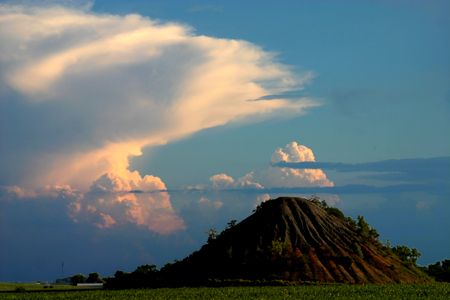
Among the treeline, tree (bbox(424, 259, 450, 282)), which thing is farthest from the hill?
tree (bbox(424, 259, 450, 282))

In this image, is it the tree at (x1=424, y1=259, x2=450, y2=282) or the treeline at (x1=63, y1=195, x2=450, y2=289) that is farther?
the tree at (x1=424, y1=259, x2=450, y2=282)

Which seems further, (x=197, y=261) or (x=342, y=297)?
(x=197, y=261)

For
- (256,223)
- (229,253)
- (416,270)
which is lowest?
(416,270)

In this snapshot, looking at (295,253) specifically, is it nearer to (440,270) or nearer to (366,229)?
(366,229)

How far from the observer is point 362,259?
124312 millimetres

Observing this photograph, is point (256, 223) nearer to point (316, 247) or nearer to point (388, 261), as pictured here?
point (316, 247)

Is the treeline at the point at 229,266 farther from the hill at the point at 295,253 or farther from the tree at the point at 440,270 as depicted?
the tree at the point at 440,270

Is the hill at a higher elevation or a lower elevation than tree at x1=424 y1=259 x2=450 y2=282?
higher

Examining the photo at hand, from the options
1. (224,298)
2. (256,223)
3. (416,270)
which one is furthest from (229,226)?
(224,298)

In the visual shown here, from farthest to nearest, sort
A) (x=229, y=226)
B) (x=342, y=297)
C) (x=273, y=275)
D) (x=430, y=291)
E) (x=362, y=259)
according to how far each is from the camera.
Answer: (x=229, y=226) → (x=362, y=259) → (x=273, y=275) → (x=430, y=291) → (x=342, y=297)

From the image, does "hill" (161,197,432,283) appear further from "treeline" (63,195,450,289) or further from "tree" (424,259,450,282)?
"tree" (424,259,450,282)

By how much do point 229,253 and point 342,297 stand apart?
55.7 meters

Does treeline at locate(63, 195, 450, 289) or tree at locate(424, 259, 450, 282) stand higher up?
treeline at locate(63, 195, 450, 289)

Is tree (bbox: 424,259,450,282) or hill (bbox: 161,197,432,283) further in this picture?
tree (bbox: 424,259,450,282)
